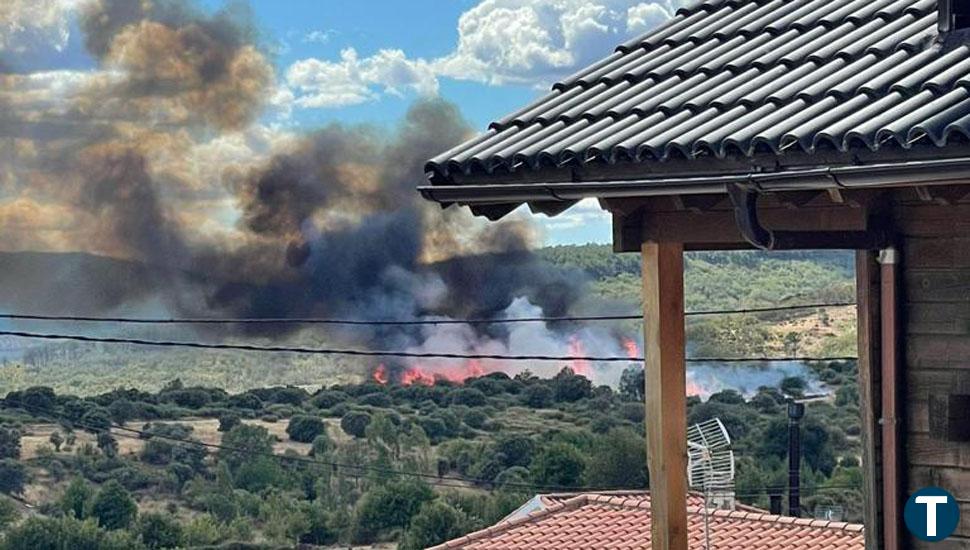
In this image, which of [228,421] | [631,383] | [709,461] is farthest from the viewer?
[631,383]

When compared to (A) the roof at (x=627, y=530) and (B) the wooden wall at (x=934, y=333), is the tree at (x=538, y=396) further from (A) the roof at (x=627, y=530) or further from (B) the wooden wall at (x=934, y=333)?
(B) the wooden wall at (x=934, y=333)

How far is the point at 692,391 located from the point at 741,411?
2359 mm

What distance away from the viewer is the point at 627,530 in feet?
54.1

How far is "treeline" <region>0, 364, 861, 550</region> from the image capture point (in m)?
36.2

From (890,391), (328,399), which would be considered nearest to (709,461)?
(890,391)

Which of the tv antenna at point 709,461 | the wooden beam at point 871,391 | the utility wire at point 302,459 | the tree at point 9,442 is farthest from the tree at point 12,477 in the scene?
the wooden beam at point 871,391

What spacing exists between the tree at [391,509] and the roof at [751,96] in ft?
108

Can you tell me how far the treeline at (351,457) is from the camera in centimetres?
3622

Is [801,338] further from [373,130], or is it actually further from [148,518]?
[373,130]

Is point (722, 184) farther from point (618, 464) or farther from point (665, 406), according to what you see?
point (618, 464)

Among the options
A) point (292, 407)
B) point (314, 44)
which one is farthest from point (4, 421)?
point (314, 44)

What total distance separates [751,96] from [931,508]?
Answer: 119cm

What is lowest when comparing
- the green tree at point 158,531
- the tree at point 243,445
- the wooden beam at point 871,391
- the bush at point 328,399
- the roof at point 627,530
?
the green tree at point 158,531

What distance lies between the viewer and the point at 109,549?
35.8 metres
